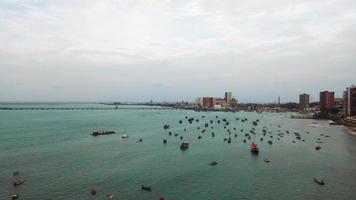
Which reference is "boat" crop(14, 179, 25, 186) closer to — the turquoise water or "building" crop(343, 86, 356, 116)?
the turquoise water

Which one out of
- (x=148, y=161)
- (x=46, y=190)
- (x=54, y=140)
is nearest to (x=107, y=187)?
(x=46, y=190)

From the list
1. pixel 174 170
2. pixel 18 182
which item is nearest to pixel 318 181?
pixel 174 170

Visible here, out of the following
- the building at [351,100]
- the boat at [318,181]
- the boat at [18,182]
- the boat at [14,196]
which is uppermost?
the building at [351,100]

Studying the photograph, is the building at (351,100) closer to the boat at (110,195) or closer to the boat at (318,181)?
the boat at (318,181)

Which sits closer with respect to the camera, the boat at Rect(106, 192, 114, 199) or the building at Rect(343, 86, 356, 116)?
the boat at Rect(106, 192, 114, 199)

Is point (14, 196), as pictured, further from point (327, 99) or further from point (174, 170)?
point (327, 99)

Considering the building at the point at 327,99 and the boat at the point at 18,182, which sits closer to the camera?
the boat at the point at 18,182

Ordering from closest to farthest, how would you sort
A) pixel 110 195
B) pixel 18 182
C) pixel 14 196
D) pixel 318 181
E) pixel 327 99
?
1. pixel 14 196
2. pixel 110 195
3. pixel 18 182
4. pixel 318 181
5. pixel 327 99

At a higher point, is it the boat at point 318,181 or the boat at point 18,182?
the boat at point 318,181

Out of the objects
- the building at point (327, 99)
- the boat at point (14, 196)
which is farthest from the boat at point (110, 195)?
the building at point (327, 99)

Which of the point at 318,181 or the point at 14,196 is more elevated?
the point at 318,181

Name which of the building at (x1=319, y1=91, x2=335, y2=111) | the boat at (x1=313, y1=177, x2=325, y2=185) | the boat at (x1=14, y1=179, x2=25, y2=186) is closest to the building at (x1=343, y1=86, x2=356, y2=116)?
the building at (x1=319, y1=91, x2=335, y2=111)

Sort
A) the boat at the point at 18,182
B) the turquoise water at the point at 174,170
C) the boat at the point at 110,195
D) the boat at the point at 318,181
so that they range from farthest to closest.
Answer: the boat at the point at 318,181, the boat at the point at 18,182, the turquoise water at the point at 174,170, the boat at the point at 110,195
